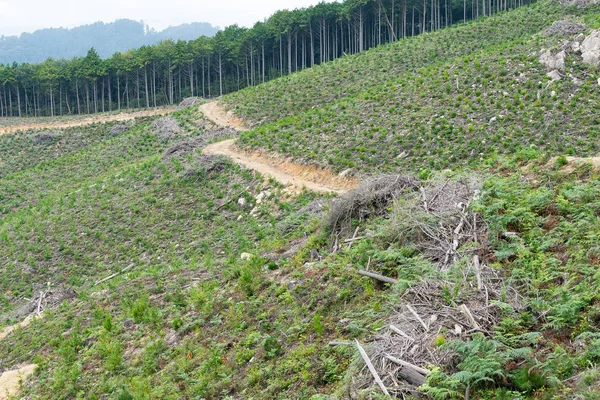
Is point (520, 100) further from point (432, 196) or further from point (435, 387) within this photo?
point (435, 387)

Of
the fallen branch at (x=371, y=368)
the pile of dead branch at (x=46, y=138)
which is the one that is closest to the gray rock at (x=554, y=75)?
the fallen branch at (x=371, y=368)

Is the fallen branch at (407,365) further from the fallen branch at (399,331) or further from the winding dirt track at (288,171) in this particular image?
the winding dirt track at (288,171)

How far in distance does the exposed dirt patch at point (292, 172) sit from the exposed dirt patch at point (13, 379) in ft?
42.2

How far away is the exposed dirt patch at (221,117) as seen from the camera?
37.8 meters

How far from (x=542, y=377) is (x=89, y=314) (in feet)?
40.8

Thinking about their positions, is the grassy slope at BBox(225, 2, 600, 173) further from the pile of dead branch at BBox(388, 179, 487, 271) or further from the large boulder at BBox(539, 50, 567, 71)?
the pile of dead branch at BBox(388, 179, 487, 271)

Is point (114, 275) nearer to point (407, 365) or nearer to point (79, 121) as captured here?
point (407, 365)

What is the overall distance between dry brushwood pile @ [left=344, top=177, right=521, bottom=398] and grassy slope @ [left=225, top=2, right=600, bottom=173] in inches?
434

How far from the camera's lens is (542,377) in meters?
5.82

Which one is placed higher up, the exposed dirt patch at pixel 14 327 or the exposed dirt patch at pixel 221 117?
the exposed dirt patch at pixel 221 117

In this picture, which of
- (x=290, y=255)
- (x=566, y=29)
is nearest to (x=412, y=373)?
(x=290, y=255)

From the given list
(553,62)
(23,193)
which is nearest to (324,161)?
(553,62)

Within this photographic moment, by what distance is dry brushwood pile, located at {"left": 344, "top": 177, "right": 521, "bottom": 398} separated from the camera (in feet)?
21.0

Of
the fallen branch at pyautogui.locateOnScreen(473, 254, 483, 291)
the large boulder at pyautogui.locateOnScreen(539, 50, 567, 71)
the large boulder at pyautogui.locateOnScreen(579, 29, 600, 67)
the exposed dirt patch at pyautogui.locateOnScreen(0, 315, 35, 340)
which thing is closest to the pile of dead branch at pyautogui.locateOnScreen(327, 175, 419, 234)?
the fallen branch at pyautogui.locateOnScreen(473, 254, 483, 291)
